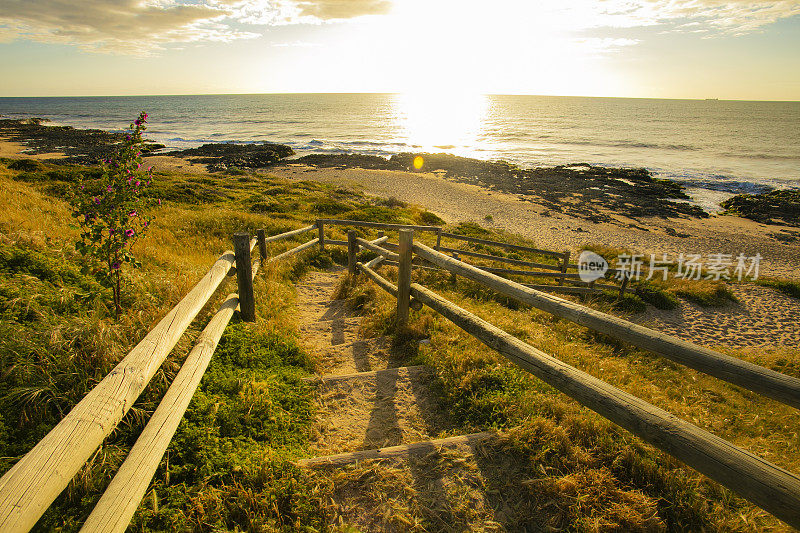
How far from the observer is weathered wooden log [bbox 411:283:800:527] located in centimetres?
198

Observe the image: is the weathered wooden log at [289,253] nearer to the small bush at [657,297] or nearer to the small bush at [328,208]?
the small bush at [328,208]

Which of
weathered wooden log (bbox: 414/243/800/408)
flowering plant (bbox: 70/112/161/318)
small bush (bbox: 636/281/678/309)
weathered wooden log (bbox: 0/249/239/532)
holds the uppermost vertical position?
flowering plant (bbox: 70/112/161/318)

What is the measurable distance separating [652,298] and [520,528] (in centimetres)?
1333

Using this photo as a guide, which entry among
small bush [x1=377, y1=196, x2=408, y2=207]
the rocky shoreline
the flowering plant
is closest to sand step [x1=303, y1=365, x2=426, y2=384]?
the flowering plant

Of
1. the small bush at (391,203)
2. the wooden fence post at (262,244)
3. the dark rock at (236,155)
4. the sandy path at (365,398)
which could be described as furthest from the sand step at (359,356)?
the dark rock at (236,155)

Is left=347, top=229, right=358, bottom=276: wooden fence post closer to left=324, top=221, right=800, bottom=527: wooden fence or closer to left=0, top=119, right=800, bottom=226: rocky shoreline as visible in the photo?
left=324, top=221, right=800, bottom=527: wooden fence

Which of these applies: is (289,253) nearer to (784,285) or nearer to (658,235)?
(784,285)

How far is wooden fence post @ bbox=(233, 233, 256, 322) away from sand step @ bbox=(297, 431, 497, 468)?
2873 mm

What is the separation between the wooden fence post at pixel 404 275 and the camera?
542 cm

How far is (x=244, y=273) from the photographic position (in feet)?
17.3

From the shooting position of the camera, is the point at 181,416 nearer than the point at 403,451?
Yes

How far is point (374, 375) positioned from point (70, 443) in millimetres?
3096

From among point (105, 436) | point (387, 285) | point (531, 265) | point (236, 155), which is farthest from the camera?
point (236, 155)

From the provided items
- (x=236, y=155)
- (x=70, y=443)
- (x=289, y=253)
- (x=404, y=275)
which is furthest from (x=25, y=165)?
(x=236, y=155)
